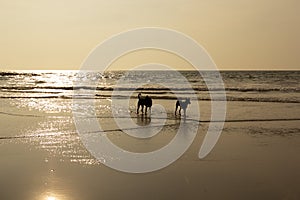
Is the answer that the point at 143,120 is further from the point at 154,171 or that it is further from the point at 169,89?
the point at 169,89

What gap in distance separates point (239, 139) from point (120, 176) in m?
5.33

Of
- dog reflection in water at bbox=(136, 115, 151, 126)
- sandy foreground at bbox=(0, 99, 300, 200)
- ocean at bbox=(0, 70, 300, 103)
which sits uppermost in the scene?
ocean at bbox=(0, 70, 300, 103)

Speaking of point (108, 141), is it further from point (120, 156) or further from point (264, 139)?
point (264, 139)

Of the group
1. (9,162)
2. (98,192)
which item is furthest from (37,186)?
(9,162)

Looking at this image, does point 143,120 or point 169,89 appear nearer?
point 143,120

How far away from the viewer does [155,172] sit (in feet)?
28.2

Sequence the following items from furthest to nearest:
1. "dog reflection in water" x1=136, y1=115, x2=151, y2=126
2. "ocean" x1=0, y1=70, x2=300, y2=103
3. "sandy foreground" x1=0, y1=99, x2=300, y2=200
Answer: "ocean" x1=0, y1=70, x2=300, y2=103
"dog reflection in water" x1=136, y1=115, x2=151, y2=126
"sandy foreground" x1=0, y1=99, x2=300, y2=200

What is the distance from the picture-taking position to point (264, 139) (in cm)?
1250

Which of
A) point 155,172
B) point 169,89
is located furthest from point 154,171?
point 169,89

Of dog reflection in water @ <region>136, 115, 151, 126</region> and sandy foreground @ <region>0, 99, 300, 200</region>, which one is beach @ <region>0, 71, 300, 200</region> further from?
dog reflection in water @ <region>136, 115, 151, 126</region>

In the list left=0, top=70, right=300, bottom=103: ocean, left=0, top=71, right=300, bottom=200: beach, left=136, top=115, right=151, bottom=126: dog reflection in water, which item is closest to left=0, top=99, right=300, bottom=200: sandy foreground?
left=0, top=71, right=300, bottom=200: beach

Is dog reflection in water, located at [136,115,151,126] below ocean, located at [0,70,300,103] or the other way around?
below

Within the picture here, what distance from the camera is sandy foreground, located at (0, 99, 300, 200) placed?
283 inches

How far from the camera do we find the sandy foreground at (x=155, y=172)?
7180 millimetres
